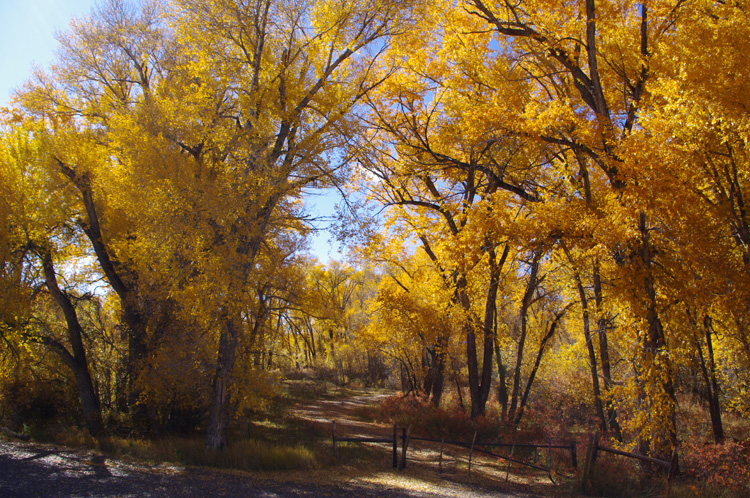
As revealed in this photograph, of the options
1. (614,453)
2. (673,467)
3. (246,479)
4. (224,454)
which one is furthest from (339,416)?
(673,467)

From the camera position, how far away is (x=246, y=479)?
26.4 ft

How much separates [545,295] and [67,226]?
1665 cm

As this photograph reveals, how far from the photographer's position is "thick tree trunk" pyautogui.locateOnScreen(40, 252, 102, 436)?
11.6m

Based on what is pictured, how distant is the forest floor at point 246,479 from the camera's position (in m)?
7.02

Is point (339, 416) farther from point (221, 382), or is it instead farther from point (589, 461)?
point (589, 461)

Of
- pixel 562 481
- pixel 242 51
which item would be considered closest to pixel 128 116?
pixel 242 51

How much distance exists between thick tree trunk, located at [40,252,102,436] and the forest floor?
1485mm

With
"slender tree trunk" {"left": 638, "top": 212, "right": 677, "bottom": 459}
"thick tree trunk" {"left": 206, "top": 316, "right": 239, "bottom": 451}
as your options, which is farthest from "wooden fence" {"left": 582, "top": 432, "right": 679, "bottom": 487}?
"thick tree trunk" {"left": 206, "top": 316, "right": 239, "bottom": 451}

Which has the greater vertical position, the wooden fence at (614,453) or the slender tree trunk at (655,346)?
the slender tree trunk at (655,346)

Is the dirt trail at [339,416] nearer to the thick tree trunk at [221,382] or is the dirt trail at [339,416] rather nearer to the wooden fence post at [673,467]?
the thick tree trunk at [221,382]

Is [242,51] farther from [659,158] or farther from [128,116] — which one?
[659,158]

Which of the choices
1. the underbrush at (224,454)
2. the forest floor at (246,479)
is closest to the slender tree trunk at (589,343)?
the forest floor at (246,479)

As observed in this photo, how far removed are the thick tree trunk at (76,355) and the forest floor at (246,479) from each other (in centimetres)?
148

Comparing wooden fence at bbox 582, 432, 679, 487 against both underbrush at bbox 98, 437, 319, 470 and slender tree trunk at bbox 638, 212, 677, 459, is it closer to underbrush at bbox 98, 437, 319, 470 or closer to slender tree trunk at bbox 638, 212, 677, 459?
slender tree trunk at bbox 638, 212, 677, 459
